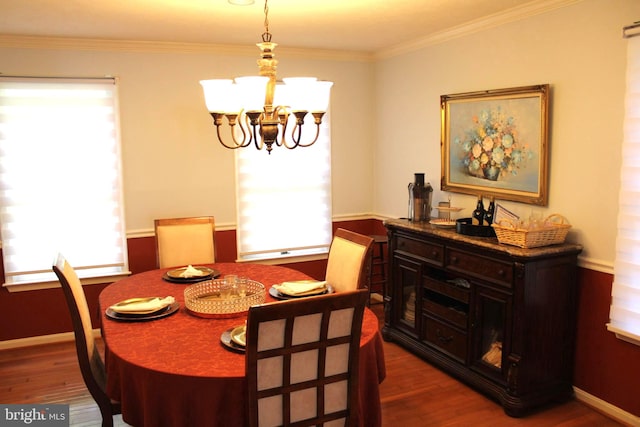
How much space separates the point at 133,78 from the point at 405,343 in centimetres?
290

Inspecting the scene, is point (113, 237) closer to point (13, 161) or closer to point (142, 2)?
point (13, 161)

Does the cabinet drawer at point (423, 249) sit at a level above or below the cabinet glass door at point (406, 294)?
above

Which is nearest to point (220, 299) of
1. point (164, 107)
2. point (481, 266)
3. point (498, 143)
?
point (481, 266)

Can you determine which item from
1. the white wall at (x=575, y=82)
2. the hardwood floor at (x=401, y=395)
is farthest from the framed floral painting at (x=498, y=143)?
the hardwood floor at (x=401, y=395)

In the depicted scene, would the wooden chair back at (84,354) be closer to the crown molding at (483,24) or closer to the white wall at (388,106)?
the white wall at (388,106)

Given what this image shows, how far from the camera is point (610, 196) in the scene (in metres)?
2.84

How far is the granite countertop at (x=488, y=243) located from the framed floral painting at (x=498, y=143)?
35 cm

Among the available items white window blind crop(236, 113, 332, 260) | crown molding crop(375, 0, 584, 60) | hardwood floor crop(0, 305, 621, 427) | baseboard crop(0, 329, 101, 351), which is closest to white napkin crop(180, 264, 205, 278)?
hardwood floor crop(0, 305, 621, 427)

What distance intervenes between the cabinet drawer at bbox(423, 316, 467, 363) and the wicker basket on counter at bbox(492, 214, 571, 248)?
73 cm

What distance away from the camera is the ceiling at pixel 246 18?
119 inches

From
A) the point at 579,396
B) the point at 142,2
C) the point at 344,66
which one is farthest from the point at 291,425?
the point at 344,66

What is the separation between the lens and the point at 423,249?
368 centimetres

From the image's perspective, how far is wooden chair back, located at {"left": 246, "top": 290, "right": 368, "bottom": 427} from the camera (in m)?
1.76

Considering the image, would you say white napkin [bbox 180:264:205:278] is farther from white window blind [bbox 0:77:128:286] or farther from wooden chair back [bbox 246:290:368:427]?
wooden chair back [bbox 246:290:368:427]
